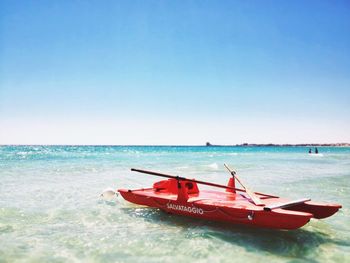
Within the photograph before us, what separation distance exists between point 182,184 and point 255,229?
2.48 meters

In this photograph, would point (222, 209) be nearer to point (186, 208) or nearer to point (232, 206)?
point (232, 206)

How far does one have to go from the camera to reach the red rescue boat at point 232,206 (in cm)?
686

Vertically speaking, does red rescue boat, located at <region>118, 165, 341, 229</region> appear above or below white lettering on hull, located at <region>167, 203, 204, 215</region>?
above

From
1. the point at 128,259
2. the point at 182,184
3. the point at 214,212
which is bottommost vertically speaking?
the point at 128,259

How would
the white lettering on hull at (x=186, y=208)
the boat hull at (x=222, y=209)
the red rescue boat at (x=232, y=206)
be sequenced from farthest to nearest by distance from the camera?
the white lettering on hull at (x=186, y=208) → the red rescue boat at (x=232, y=206) → the boat hull at (x=222, y=209)

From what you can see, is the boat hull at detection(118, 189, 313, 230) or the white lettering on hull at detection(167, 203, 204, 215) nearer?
the boat hull at detection(118, 189, 313, 230)

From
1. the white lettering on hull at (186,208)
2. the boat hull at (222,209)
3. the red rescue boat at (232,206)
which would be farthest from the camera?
the white lettering on hull at (186,208)

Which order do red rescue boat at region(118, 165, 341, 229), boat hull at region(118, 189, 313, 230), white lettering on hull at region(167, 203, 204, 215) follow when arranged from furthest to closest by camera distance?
white lettering on hull at region(167, 203, 204, 215) < red rescue boat at region(118, 165, 341, 229) < boat hull at region(118, 189, 313, 230)

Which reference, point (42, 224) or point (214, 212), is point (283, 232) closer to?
point (214, 212)

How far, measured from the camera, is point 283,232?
303 inches

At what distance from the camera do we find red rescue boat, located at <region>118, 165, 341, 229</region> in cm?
686

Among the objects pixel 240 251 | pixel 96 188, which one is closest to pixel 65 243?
pixel 240 251

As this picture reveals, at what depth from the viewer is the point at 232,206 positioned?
7883 mm

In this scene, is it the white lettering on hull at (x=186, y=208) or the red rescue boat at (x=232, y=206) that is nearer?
the red rescue boat at (x=232, y=206)
